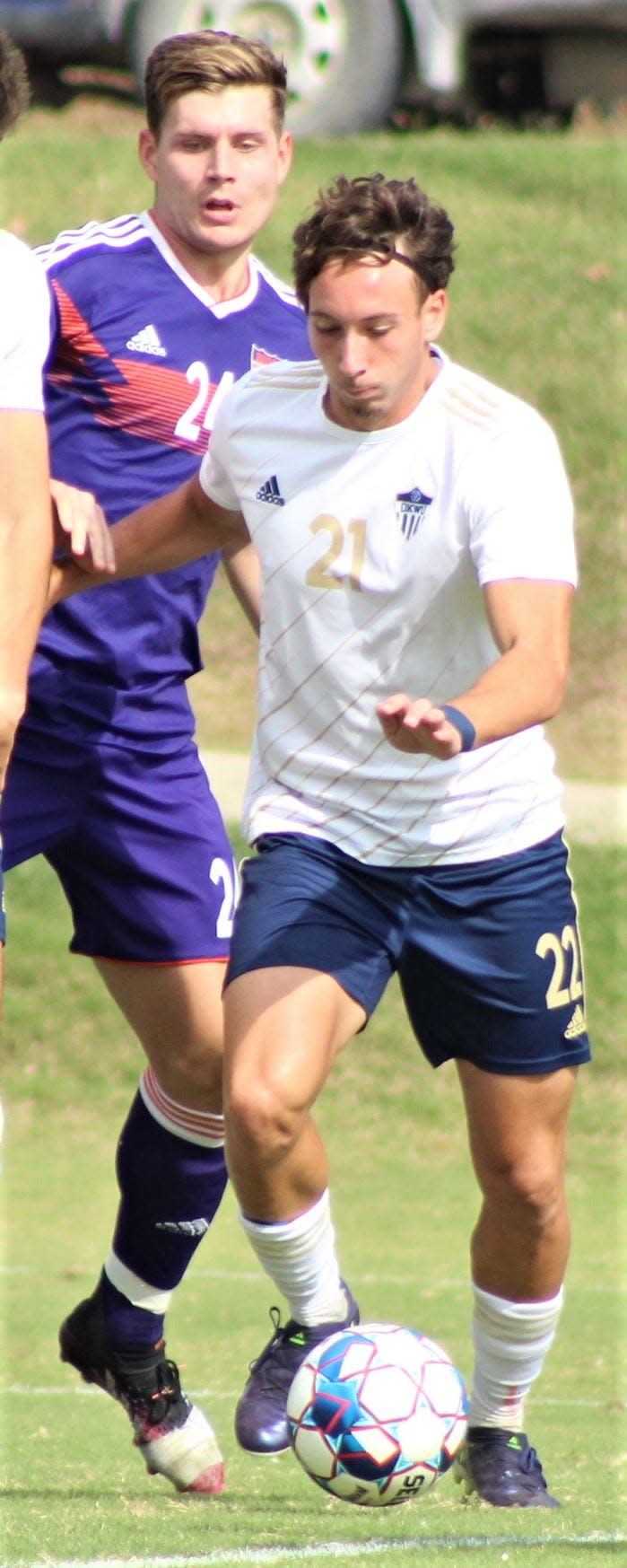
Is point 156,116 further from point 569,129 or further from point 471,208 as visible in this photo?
point 569,129

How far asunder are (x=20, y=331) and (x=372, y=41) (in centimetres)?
1116

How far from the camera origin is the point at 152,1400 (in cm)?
512

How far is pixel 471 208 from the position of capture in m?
16.0

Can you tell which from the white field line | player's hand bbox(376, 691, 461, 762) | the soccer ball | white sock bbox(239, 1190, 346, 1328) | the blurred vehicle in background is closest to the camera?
player's hand bbox(376, 691, 461, 762)

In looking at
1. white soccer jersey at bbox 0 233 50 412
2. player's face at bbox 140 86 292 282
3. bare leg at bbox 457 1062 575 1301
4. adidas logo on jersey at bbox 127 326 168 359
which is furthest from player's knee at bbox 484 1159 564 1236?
player's face at bbox 140 86 292 282

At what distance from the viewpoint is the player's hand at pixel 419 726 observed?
11.6 ft

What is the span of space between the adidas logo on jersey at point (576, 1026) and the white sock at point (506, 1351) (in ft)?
1.76

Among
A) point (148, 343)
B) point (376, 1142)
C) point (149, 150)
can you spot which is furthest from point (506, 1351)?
point (376, 1142)

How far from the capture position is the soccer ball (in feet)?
12.9

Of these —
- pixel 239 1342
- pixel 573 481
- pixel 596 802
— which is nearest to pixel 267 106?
pixel 239 1342

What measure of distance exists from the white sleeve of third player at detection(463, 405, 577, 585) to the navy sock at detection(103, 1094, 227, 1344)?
175 cm

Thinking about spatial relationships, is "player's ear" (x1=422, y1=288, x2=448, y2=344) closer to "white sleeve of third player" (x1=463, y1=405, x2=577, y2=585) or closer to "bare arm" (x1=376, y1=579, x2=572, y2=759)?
"white sleeve of third player" (x1=463, y1=405, x2=577, y2=585)

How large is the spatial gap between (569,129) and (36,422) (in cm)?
1362

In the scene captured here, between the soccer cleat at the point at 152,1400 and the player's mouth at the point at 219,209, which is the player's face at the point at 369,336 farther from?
the soccer cleat at the point at 152,1400
